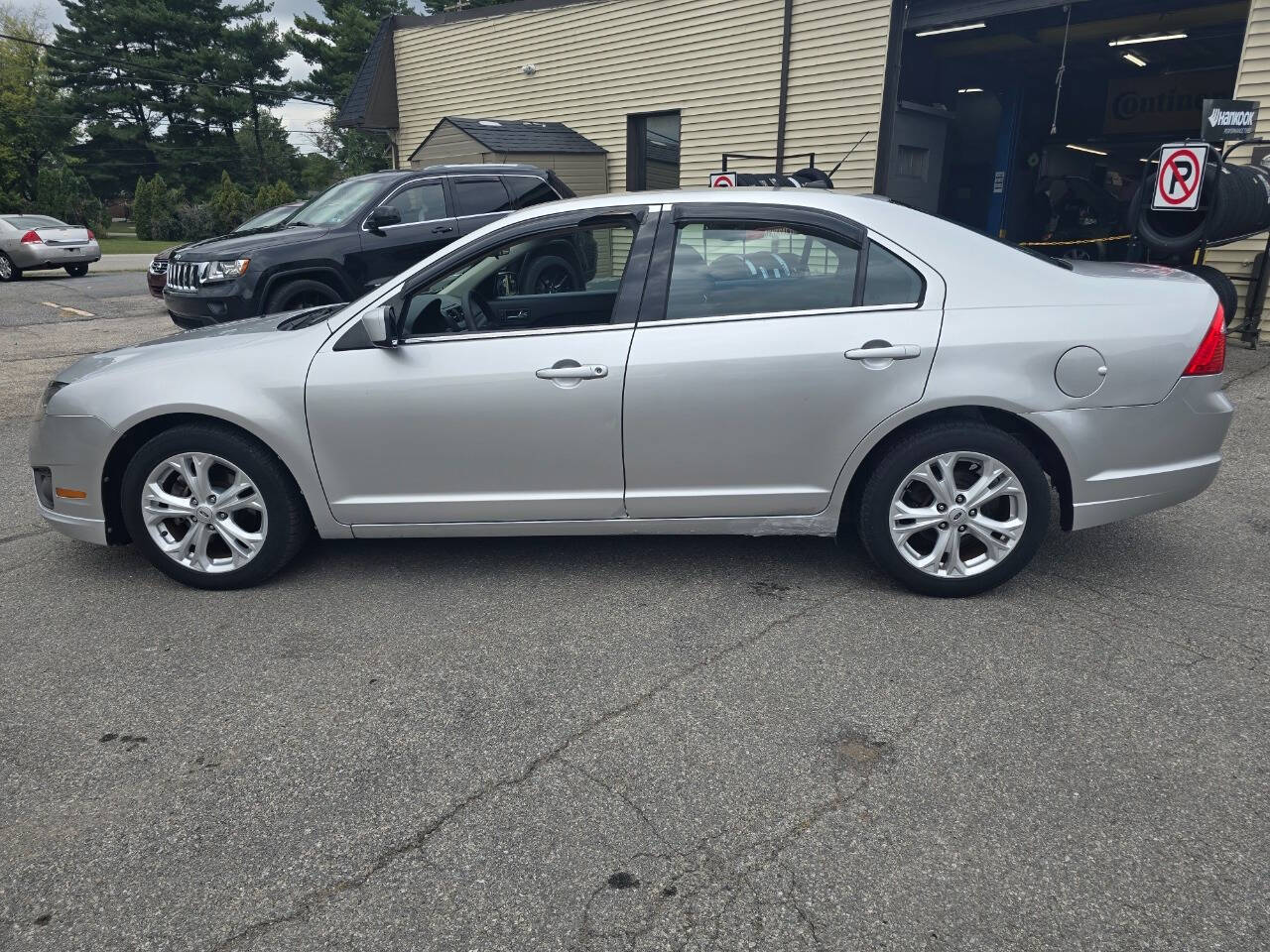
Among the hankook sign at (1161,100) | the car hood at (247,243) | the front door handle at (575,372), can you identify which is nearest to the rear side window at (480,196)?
the car hood at (247,243)

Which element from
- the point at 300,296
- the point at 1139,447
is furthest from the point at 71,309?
the point at 1139,447

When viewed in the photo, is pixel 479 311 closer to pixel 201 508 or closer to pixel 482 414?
pixel 482 414

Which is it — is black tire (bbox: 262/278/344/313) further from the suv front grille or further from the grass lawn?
the grass lawn

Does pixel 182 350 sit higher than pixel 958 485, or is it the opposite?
pixel 182 350

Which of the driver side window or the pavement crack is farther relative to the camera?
the driver side window

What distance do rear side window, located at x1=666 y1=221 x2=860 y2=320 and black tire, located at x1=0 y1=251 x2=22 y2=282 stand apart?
68.3ft

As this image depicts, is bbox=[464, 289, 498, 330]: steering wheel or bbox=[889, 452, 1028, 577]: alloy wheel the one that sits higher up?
bbox=[464, 289, 498, 330]: steering wheel

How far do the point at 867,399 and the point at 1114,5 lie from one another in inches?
452

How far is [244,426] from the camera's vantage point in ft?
12.3

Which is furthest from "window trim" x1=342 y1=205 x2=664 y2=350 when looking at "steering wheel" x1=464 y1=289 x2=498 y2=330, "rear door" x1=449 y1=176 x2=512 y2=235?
"rear door" x1=449 y1=176 x2=512 y2=235

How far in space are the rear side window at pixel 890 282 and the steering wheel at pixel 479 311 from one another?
166 centimetres

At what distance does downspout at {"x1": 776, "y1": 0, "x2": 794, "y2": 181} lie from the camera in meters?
13.4

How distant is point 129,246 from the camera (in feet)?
110

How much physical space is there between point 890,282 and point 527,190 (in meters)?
7.14
